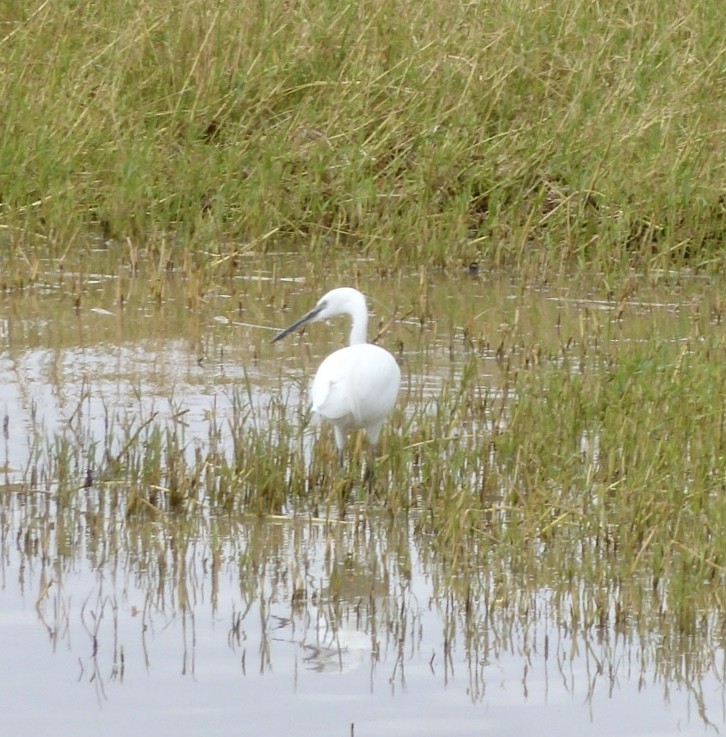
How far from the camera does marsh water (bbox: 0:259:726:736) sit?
4195 mm

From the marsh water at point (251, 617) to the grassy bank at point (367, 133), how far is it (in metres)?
2.17

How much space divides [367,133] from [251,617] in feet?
18.8

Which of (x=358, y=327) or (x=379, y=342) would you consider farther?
(x=379, y=342)

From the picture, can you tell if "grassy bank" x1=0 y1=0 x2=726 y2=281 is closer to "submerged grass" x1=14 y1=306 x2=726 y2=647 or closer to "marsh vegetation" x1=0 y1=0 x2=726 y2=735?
"marsh vegetation" x1=0 y1=0 x2=726 y2=735

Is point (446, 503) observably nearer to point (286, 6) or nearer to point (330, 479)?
point (330, 479)

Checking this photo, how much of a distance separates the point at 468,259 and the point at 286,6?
8.30 ft

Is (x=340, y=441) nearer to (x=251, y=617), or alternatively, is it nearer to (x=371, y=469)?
(x=371, y=469)

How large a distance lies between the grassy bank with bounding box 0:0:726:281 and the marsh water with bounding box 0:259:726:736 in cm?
217

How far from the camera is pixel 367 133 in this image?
33.2 ft

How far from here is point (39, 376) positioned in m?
7.29

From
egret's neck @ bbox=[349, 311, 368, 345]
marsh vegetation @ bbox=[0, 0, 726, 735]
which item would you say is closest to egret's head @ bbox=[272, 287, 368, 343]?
egret's neck @ bbox=[349, 311, 368, 345]

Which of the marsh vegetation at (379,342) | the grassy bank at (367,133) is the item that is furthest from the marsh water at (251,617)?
the grassy bank at (367,133)

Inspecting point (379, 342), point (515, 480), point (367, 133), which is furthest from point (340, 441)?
point (367, 133)

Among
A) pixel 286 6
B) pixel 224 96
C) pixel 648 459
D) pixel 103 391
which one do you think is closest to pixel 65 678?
pixel 648 459
